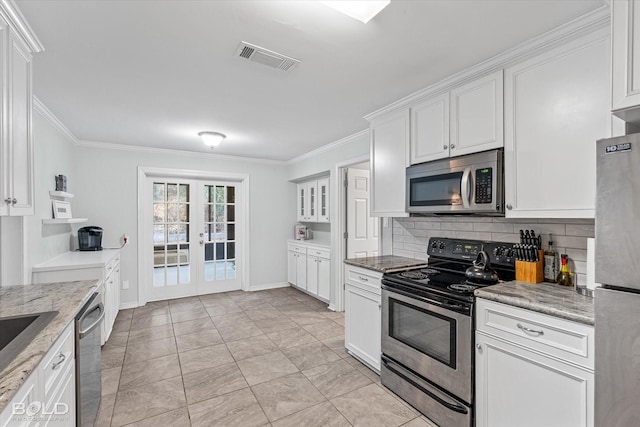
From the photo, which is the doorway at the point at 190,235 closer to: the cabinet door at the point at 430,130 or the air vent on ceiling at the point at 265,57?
the air vent on ceiling at the point at 265,57

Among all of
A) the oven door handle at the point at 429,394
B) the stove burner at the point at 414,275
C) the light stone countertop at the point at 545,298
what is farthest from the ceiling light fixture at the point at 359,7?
the oven door handle at the point at 429,394

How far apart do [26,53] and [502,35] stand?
2713mm

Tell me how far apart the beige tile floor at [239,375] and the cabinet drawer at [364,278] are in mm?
729

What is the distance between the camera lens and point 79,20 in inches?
63.1

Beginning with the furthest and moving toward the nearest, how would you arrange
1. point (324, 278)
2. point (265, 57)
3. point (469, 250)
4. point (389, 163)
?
point (324, 278), point (389, 163), point (469, 250), point (265, 57)

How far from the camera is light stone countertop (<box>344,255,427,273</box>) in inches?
102

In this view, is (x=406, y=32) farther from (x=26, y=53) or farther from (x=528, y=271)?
(x=26, y=53)

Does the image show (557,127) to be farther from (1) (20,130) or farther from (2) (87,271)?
(2) (87,271)

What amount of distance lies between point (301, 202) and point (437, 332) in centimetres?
392

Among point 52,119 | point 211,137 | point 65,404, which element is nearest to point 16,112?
point 65,404

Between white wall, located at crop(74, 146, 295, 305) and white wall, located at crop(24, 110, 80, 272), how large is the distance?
433 mm

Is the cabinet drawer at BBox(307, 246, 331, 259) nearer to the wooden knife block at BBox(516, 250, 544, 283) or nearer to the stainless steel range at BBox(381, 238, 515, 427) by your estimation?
the stainless steel range at BBox(381, 238, 515, 427)

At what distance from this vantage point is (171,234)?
4918 millimetres

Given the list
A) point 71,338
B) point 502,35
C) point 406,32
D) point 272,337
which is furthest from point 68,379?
point 502,35
